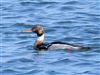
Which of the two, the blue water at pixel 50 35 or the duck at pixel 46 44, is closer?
the blue water at pixel 50 35

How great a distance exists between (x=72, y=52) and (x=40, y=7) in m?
6.86

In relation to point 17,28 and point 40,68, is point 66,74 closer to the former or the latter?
point 40,68

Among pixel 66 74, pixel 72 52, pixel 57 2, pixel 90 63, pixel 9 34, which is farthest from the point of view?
pixel 57 2

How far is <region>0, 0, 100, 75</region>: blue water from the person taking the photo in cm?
1639

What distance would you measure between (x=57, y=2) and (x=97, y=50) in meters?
7.43

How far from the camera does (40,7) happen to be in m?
24.7

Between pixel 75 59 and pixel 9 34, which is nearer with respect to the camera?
pixel 75 59

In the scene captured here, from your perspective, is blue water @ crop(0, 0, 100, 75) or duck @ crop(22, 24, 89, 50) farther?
duck @ crop(22, 24, 89, 50)

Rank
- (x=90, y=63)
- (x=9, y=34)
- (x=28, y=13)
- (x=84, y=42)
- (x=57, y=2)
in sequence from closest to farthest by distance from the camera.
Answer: (x=90, y=63), (x=84, y=42), (x=9, y=34), (x=28, y=13), (x=57, y=2)

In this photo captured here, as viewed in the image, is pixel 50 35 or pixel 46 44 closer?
pixel 46 44

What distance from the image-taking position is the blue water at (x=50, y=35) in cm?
1639

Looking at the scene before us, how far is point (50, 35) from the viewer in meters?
20.5

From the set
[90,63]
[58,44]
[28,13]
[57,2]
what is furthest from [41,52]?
[57,2]

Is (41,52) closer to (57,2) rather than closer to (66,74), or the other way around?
(66,74)
